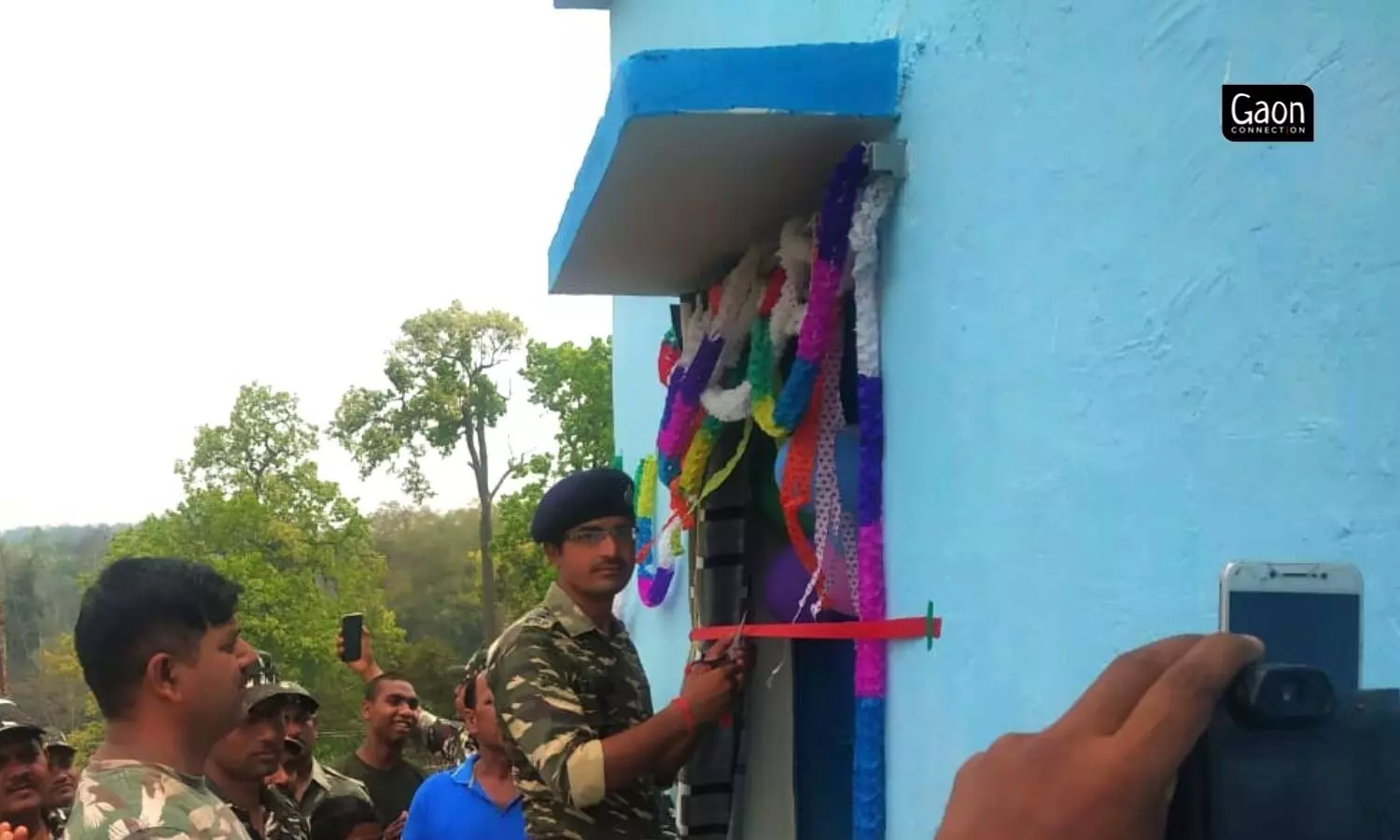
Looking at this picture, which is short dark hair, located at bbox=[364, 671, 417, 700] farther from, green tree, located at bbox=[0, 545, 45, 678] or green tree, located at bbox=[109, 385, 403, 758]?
green tree, located at bbox=[0, 545, 45, 678]

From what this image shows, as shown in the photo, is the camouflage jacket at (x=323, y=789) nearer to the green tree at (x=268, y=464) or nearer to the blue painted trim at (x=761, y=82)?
the blue painted trim at (x=761, y=82)

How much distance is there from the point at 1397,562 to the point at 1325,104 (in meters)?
0.49

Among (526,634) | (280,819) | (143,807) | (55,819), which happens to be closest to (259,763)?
(280,819)

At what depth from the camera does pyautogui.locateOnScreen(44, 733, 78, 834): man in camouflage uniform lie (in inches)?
164

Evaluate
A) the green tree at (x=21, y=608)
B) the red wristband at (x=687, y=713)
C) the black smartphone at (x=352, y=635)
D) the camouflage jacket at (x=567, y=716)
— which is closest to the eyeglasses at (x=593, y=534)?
the camouflage jacket at (x=567, y=716)

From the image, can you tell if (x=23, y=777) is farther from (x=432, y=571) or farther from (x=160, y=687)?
(x=432, y=571)

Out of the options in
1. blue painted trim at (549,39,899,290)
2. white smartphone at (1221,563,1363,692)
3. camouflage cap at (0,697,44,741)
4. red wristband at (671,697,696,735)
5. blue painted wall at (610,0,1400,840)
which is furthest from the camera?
camouflage cap at (0,697,44,741)

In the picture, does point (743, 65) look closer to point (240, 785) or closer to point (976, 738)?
point (976, 738)

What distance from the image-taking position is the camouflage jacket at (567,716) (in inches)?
112

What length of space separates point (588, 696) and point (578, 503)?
449 millimetres

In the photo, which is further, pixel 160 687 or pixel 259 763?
pixel 259 763

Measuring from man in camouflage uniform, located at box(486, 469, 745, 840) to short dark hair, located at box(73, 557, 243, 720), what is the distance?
96 centimetres

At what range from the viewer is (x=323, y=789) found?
4.31 meters

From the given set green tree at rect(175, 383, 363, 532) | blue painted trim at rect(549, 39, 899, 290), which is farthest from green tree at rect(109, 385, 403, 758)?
blue painted trim at rect(549, 39, 899, 290)
